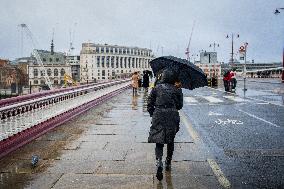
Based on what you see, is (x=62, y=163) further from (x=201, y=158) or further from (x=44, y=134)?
(x=44, y=134)

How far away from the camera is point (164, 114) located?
574 cm

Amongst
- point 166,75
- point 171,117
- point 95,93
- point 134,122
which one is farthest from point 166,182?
point 95,93

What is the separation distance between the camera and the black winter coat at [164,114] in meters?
5.74

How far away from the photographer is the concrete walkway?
Result: 5.57m

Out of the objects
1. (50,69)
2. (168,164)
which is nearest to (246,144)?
(168,164)

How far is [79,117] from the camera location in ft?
45.5

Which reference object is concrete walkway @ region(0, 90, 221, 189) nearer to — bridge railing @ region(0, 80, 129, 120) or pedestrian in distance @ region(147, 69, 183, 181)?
pedestrian in distance @ region(147, 69, 183, 181)

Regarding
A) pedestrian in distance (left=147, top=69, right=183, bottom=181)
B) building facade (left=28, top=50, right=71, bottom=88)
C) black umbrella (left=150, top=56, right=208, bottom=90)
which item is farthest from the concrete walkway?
building facade (left=28, top=50, right=71, bottom=88)

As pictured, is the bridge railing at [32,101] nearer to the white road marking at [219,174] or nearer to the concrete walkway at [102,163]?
the concrete walkway at [102,163]

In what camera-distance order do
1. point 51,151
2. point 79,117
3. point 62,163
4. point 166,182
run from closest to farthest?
point 166,182 → point 62,163 → point 51,151 → point 79,117

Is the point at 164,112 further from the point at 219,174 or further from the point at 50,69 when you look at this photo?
the point at 50,69

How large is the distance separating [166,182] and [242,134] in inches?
188

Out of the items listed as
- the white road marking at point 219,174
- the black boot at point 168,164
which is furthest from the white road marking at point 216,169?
the black boot at point 168,164

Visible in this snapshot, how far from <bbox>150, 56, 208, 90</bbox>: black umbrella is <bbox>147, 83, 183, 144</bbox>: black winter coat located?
0.48m
